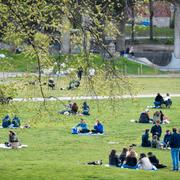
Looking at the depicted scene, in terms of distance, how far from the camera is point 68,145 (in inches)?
1318

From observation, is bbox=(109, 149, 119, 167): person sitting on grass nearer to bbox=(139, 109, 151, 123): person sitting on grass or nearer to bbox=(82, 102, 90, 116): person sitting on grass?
bbox=(82, 102, 90, 116): person sitting on grass

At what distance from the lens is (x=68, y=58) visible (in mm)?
24609

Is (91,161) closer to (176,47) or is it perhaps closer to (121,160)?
(121,160)

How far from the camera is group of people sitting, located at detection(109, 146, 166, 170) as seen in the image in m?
27.1

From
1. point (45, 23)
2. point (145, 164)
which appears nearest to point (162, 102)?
point (145, 164)

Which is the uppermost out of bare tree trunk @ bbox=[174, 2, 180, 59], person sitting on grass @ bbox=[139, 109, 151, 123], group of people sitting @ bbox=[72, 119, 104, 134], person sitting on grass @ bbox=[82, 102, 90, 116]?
bare tree trunk @ bbox=[174, 2, 180, 59]

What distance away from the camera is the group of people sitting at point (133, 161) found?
88.8ft

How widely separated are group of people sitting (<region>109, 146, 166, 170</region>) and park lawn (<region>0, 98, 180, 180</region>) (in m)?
0.51

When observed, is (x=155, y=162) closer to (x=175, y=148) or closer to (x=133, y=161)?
(x=175, y=148)

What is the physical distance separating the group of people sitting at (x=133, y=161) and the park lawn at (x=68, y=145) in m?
0.51

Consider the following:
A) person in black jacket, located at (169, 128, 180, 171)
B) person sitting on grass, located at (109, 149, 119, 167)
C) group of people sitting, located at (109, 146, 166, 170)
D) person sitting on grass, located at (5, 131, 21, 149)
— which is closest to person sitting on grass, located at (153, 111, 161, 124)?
person sitting on grass, located at (5, 131, 21, 149)

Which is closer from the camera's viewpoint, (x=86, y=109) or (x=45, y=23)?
(x=45, y=23)

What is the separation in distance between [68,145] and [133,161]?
21.5 feet

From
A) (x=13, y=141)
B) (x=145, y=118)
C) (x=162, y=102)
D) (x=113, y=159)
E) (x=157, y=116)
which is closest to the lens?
(x=113, y=159)
